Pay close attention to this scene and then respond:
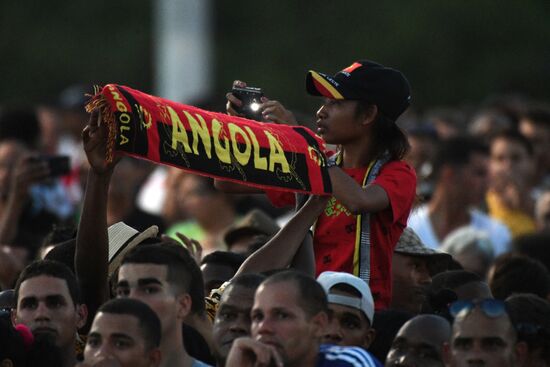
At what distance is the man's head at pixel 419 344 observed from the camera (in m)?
7.77

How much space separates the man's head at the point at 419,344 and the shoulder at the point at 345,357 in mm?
586

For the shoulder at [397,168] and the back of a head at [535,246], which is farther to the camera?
the back of a head at [535,246]

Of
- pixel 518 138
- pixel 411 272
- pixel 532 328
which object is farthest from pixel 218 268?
pixel 518 138

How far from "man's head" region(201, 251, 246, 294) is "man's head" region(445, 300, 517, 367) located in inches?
71.7

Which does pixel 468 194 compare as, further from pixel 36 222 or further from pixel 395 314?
pixel 395 314

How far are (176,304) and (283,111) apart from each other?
1.16 m

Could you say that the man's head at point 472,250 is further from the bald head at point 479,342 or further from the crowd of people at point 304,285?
the bald head at point 479,342

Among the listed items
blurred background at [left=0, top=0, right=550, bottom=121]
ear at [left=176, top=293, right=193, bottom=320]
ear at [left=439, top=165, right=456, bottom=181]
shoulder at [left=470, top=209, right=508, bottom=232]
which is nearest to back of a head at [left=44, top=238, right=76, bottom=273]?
ear at [left=176, top=293, right=193, bottom=320]

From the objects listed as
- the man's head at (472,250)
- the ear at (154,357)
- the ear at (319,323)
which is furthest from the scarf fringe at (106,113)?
the man's head at (472,250)

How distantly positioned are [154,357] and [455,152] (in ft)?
19.2

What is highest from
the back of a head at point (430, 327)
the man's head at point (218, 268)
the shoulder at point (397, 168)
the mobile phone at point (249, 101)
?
the mobile phone at point (249, 101)

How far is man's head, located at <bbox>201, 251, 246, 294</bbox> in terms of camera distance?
9039mm

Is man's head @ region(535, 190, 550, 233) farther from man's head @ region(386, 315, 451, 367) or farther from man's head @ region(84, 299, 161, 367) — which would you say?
man's head @ region(84, 299, 161, 367)

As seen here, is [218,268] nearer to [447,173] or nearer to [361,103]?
[361,103]
